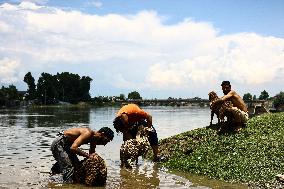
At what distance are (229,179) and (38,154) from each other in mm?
8578

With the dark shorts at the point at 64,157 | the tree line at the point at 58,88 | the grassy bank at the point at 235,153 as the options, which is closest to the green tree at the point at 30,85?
the tree line at the point at 58,88

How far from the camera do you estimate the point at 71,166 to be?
11.0 metres

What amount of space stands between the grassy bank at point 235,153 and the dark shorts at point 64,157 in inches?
149

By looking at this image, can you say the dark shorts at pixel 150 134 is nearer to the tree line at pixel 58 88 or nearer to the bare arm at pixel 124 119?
the bare arm at pixel 124 119

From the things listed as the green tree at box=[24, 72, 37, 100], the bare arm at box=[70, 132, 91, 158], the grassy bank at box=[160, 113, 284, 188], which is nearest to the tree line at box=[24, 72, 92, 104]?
the green tree at box=[24, 72, 37, 100]

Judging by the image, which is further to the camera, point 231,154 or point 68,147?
point 231,154

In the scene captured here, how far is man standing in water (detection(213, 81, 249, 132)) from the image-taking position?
15.8m

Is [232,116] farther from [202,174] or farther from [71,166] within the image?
[71,166]

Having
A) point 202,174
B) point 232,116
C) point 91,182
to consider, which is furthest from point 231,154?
point 91,182

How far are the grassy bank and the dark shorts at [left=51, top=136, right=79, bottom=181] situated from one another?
3.79 m

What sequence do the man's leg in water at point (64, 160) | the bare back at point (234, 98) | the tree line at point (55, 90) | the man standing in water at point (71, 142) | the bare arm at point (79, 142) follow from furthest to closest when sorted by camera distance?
the tree line at point (55, 90) → the bare back at point (234, 98) → the man's leg in water at point (64, 160) → the man standing in water at point (71, 142) → the bare arm at point (79, 142)

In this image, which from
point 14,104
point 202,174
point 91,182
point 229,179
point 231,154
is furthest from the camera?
point 14,104

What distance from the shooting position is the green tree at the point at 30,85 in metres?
160

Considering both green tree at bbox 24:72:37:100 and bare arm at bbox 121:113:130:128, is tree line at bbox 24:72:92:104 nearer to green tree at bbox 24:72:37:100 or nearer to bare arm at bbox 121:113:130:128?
green tree at bbox 24:72:37:100
